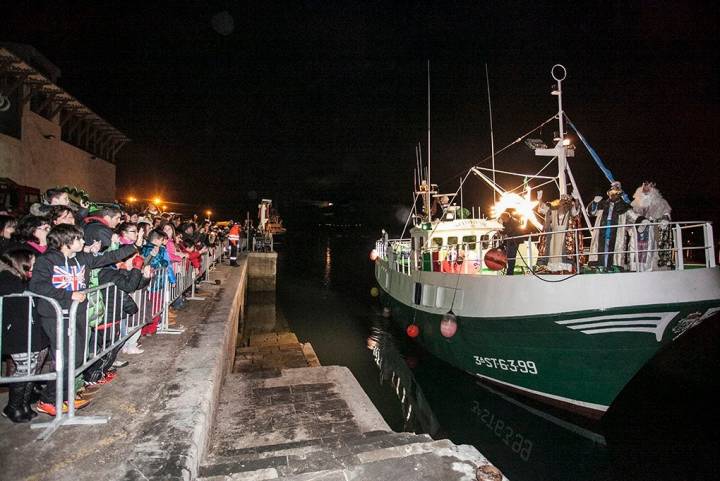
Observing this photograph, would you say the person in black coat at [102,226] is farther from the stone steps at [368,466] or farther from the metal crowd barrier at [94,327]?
the stone steps at [368,466]

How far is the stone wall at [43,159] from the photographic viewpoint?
16.0 metres

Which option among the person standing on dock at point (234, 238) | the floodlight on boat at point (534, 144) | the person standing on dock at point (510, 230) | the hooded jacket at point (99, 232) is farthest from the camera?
the person standing on dock at point (234, 238)

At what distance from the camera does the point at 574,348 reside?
6.90m

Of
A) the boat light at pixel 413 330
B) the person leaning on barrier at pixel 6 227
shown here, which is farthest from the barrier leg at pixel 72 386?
the boat light at pixel 413 330

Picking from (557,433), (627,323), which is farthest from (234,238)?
(627,323)

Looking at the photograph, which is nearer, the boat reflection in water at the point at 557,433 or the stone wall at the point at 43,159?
the boat reflection in water at the point at 557,433

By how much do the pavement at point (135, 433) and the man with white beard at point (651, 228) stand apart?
725cm

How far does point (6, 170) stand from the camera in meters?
15.6

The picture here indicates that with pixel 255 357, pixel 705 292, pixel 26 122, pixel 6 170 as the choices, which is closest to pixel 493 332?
pixel 705 292

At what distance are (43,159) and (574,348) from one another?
23.9 metres

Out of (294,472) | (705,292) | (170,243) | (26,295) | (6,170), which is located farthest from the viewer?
(6,170)

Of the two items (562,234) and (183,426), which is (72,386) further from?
(562,234)

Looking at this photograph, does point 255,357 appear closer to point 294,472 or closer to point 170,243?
→ point 170,243

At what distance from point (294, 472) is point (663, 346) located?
679cm
